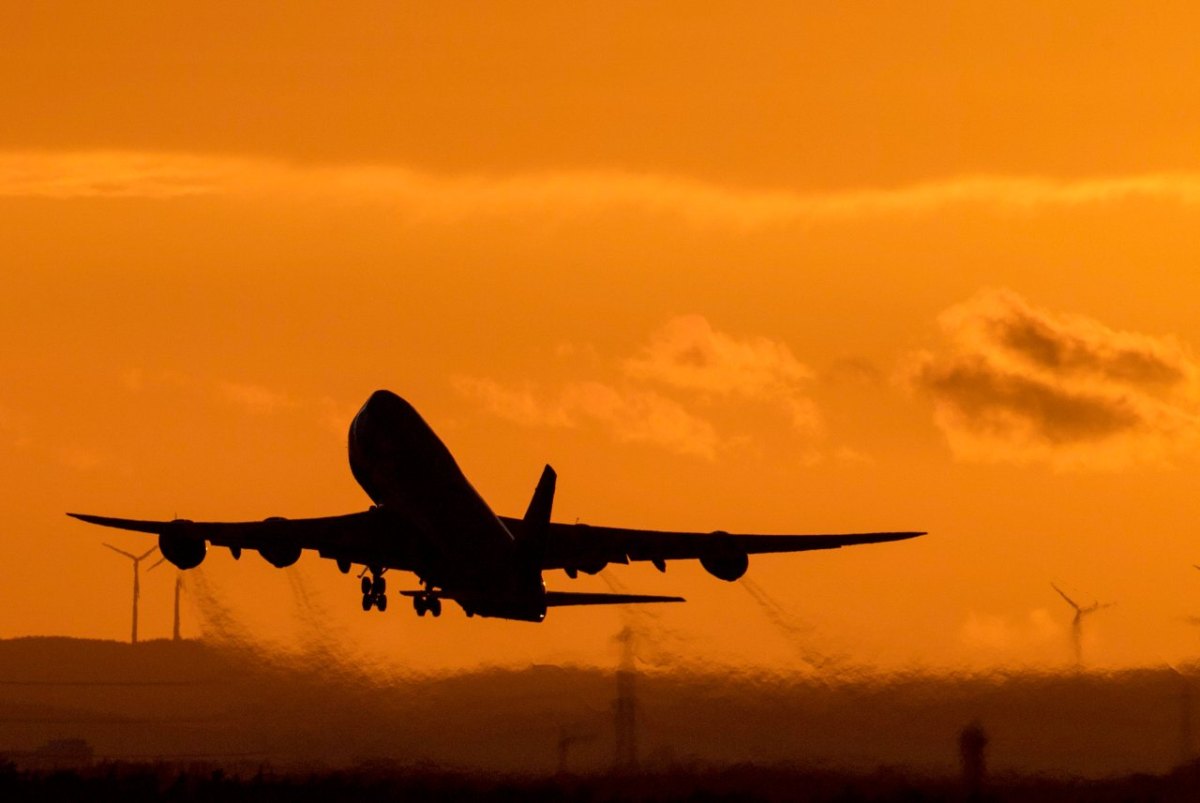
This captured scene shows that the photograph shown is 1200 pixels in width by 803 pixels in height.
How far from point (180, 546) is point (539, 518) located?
40.5ft

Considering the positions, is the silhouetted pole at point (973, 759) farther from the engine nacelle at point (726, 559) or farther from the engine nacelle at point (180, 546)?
the engine nacelle at point (180, 546)

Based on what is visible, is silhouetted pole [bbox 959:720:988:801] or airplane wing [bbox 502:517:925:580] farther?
airplane wing [bbox 502:517:925:580]

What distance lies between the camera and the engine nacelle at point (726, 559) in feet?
309

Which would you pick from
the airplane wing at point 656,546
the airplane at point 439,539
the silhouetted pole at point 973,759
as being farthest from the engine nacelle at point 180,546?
the silhouetted pole at point 973,759

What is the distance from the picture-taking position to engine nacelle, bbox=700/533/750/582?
9406 centimetres

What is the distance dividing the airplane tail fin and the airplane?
0.10 feet

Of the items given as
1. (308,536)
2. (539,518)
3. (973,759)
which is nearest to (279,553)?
(308,536)

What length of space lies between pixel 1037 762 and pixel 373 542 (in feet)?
77.3

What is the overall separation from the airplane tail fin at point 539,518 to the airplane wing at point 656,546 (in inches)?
125

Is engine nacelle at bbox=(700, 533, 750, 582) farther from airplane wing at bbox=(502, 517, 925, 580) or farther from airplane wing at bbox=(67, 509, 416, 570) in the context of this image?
airplane wing at bbox=(67, 509, 416, 570)

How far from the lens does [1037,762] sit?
8556cm

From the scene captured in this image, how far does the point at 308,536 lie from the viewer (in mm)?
95188

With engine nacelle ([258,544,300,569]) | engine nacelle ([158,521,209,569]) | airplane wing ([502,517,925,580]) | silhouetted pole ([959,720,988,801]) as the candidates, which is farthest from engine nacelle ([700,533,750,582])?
engine nacelle ([158,521,209,569])

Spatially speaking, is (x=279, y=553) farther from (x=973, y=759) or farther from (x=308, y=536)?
(x=973, y=759)
